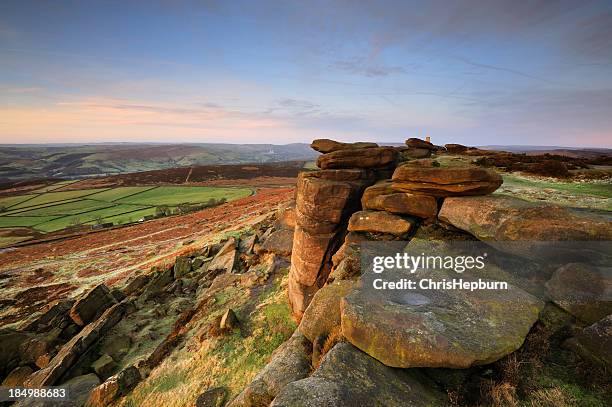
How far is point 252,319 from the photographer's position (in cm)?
1845

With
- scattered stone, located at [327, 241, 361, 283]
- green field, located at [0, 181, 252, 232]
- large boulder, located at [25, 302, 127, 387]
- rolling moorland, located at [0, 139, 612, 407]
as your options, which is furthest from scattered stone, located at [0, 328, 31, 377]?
green field, located at [0, 181, 252, 232]

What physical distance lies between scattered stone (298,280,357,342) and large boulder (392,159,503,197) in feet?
20.7

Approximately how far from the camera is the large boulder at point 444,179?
13.4 meters

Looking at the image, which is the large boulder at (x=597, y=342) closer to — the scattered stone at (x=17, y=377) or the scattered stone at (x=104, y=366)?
the scattered stone at (x=104, y=366)

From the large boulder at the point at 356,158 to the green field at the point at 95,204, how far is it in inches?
2745

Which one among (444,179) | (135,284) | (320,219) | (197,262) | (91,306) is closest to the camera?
(444,179)

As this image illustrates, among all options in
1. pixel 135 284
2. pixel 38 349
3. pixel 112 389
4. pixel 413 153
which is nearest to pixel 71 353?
pixel 38 349

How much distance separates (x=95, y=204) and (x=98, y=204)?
1231 mm

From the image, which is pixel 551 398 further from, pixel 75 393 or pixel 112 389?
pixel 75 393

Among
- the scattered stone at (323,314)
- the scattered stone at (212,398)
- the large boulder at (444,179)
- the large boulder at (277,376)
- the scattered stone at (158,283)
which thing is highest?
the large boulder at (444,179)

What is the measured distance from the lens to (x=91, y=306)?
24.0m

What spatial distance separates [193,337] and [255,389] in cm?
1003

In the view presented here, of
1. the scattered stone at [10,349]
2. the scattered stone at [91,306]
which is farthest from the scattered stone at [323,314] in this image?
the scattered stone at [10,349]

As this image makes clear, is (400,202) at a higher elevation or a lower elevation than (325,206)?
higher
